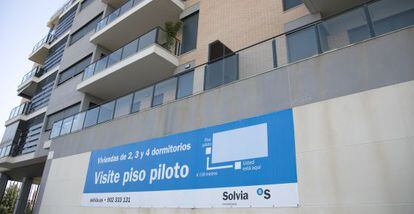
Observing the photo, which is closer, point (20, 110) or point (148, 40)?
point (148, 40)

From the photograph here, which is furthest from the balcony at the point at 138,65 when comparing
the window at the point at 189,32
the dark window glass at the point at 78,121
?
the dark window glass at the point at 78,121

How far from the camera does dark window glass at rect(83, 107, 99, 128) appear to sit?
13.3 meters

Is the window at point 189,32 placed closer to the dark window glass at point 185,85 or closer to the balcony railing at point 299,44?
the balcony railing at point 299,44

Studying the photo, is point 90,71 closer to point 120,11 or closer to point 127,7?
point 120,11

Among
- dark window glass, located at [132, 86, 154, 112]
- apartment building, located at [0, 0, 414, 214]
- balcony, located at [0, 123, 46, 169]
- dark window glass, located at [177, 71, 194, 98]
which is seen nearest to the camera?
apartment building, located at [0, 0, 414, 214]

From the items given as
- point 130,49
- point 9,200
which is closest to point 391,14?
point 130,49

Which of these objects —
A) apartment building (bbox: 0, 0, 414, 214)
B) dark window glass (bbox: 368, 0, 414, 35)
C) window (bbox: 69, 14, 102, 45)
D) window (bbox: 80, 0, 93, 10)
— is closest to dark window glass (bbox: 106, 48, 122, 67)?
apartment building (bbox: 0, 0, 414, 214)

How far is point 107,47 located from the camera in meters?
19.3

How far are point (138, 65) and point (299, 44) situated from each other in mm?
8356

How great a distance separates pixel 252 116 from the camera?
24.9 feet

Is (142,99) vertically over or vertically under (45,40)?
under

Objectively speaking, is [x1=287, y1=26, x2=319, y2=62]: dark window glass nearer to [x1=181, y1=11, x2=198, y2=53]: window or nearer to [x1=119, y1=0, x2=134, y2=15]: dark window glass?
[x1=181, y1=11, x2=198, y2=53]: window

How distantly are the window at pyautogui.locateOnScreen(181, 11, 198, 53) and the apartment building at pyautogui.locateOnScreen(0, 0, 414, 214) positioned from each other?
0.07 metres

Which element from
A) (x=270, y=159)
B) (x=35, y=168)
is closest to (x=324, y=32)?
(x=270, y=159)
